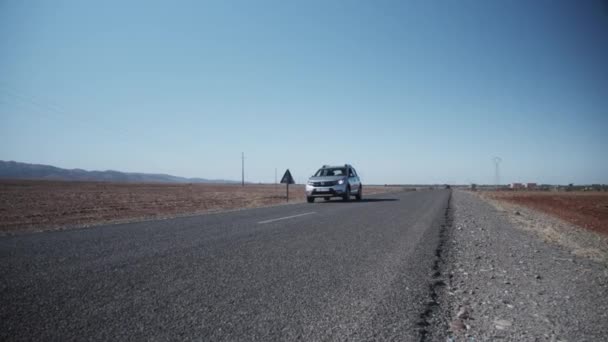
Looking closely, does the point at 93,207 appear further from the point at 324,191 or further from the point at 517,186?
the point at 517,186

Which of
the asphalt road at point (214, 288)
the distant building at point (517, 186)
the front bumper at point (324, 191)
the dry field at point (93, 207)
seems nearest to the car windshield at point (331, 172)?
the front bumper at point (324, 191)

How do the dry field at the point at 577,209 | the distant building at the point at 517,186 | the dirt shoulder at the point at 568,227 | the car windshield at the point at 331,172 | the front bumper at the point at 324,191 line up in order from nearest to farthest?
the dirt shoulder at the point at 568,227 → the dry field at the point at 577,209 → the front bumper at the point at 324,191 → the car windshield at the point at 331,172 → the distant building at the point at 517,186

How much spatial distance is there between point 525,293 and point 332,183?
1434 cm

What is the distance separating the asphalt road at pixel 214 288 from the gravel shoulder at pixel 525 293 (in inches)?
13.2

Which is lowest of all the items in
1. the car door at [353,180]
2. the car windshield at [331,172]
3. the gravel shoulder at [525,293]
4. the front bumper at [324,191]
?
the gravel shoulder at [525,293]

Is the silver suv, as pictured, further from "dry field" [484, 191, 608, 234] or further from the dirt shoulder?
"dry field" [484, 191, 608, 234]

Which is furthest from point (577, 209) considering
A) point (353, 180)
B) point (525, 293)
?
point (525, 293)

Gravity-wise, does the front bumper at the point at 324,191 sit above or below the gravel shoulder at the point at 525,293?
above

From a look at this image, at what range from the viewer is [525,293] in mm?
3070

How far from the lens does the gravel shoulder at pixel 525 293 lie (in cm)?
226

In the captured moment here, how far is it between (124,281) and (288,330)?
2.06m

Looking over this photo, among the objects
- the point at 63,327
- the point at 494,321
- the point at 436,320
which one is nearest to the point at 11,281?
the point at 63,327

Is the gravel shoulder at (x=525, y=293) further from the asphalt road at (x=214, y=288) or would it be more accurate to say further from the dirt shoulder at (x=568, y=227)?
the asphalt road at (x=214, y=288)

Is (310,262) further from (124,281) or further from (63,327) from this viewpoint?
(63,327)
